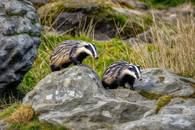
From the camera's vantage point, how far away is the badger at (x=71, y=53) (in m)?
8.06

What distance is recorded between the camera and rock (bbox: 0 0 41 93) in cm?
895

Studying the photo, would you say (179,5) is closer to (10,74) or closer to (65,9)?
(65,9)

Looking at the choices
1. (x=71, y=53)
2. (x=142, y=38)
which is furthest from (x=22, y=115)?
(x=142, y=38)

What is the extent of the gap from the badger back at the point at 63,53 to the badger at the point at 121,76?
1.57ft

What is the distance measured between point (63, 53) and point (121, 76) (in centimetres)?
71

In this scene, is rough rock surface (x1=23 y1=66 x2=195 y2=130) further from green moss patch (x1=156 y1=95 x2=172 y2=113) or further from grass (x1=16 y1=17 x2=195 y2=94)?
grass (x1=16 y1=17 x2=195 y2=94)

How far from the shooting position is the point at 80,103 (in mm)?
7449

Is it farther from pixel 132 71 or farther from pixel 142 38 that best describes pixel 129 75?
pixel 142 38

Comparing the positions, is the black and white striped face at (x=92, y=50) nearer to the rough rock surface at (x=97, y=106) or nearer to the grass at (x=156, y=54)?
the rough rock surface at (x=97, y=106)

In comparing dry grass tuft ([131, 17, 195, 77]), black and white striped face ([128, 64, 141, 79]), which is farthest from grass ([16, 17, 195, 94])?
black and white striped face ([128, 64, 141, 79])

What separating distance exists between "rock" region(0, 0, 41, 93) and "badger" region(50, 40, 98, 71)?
0.79 meters

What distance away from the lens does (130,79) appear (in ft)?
26.6

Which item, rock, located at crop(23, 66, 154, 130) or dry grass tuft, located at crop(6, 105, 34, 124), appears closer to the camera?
rock, located at crop(23, 66, 154, 130)

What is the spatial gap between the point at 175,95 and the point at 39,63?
4485mm
